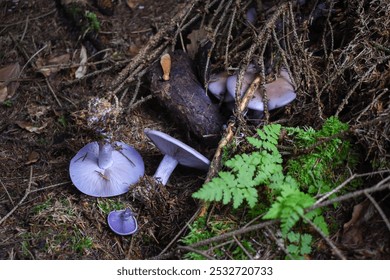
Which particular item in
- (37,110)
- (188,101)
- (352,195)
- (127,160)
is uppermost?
(352,195)

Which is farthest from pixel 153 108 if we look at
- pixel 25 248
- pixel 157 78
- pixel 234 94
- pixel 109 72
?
pixel 25 248

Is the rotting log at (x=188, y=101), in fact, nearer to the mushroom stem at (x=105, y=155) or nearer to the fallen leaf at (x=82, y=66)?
the mushroom stem at (x=105, y=155)

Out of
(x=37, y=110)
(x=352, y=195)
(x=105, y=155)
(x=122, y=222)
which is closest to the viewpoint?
(x=352, y=195)

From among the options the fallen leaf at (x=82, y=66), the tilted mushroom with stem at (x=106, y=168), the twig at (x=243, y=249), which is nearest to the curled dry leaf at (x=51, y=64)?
the fallen leaf at (x=82, y=66)

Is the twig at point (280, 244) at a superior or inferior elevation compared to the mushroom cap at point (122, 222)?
superior

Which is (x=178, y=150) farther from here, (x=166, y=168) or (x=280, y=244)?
(x=280, y=244)

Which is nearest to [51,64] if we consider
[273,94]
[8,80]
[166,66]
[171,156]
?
[8,80]
